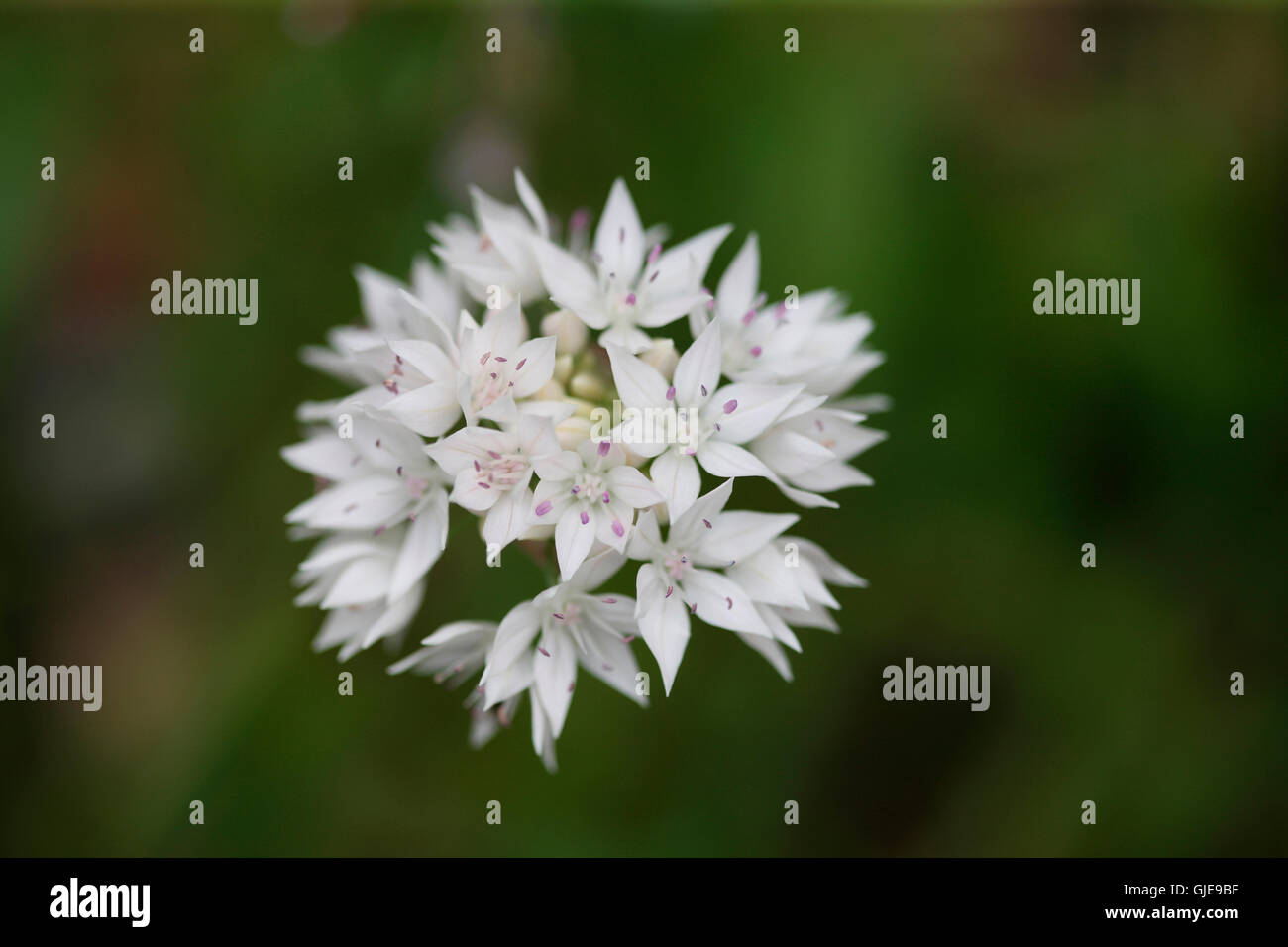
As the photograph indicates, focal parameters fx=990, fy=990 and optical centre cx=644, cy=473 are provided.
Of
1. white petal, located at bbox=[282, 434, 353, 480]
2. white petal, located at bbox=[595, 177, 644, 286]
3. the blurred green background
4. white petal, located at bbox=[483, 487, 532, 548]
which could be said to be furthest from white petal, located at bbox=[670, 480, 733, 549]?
the blurred green background

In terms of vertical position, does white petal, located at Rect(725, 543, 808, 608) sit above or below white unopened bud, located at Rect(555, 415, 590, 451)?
below

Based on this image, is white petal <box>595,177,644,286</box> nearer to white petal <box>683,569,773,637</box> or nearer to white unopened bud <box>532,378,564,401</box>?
white unopened bud <box>532,378,564,401</box>

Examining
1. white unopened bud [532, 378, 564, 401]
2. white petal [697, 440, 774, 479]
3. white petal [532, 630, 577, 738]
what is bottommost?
white petal [532, 630, 577, 738]

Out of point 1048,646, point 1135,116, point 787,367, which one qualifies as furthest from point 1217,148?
point 787,367

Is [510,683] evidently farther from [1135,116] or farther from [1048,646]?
[1135,116]

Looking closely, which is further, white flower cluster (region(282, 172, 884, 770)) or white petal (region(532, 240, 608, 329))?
white petal (region(532, 240, 608, 329))

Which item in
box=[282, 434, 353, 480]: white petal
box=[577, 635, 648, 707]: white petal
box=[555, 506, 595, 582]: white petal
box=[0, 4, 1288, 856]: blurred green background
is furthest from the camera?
box=[0, 4, 1288, 856]: blurred green background
